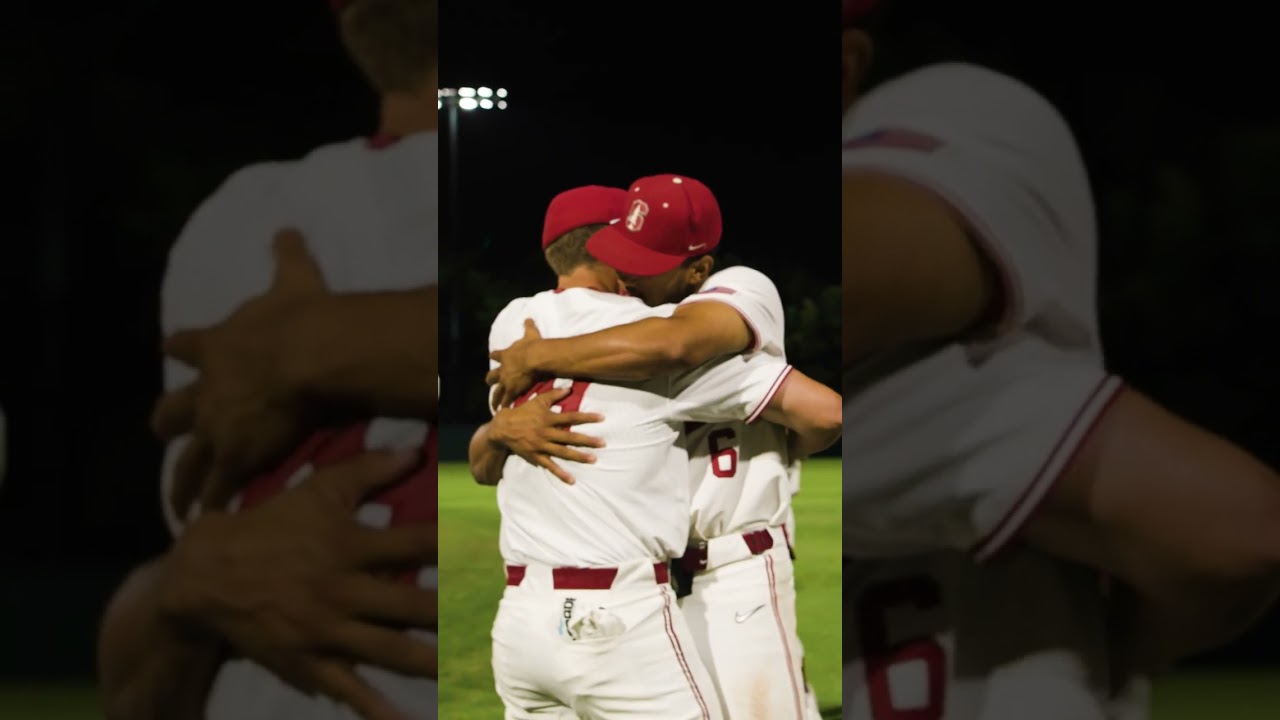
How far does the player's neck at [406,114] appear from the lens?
1610mm

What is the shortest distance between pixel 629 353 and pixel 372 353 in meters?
0.61

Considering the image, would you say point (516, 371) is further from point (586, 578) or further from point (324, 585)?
point (324, 585)

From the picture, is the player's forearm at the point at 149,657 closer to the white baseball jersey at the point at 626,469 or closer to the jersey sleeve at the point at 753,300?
the white baseball jersey at the point at 626,469

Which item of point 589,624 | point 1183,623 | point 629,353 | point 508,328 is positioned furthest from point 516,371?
point 1183,623

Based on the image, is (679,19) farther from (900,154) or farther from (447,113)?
(900,154)

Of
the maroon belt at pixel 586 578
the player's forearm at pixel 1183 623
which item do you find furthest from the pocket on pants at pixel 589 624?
the player's forearm at pixel 1183 623

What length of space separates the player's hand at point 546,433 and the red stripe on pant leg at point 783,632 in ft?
1.38

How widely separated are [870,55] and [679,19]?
2461 millimetres

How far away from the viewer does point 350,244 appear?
1.58m

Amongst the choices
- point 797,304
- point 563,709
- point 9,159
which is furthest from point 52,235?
point 797,304

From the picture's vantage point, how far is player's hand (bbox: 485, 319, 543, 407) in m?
2.21

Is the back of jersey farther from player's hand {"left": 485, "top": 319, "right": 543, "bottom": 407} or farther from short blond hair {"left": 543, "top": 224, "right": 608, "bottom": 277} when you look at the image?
short blond hair {"left": 543, "top": 224, "right": 608, "bottom": 277}

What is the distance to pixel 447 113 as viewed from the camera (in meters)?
3.49

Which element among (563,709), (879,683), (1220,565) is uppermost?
(1220,565)
